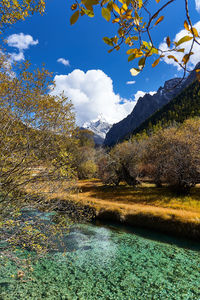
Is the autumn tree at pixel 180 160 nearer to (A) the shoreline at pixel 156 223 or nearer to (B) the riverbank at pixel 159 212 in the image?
(B) the riverbank at pixel 159 212

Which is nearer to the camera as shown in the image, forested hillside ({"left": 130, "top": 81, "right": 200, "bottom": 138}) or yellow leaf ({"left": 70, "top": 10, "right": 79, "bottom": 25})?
yellow leaf ({"left": 70, "top": 10, "right": 79, "bottom": 25})

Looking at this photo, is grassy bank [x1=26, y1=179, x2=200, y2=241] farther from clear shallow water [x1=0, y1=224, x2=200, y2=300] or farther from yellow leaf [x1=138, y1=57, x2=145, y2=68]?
yellow leaf [x1=138, y1=57, x2=145, y2=68]

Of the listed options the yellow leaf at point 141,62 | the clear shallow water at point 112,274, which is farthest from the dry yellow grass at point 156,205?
the yellow leaf at point 141,62

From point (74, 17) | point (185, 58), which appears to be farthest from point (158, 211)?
point (74, 17)

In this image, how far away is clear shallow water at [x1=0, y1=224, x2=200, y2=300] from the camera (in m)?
8.27

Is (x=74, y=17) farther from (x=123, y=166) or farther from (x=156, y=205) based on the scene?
(x=123, y=166)

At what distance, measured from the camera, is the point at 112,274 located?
9.80 m

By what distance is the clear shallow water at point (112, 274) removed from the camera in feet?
27.1

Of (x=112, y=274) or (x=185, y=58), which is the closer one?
(x=185, y=58)

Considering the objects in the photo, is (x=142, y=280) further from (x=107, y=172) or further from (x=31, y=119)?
(x=107, y=172)

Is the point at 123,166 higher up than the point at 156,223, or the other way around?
the point at 123,166

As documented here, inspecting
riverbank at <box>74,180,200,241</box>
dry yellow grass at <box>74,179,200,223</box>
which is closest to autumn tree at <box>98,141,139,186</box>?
dry yellow grass at <box>74,179,200,223</box>

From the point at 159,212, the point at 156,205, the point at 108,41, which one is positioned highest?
the point at 108,41

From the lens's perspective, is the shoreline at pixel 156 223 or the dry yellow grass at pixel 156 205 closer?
the shoreline at pixel 156 223
